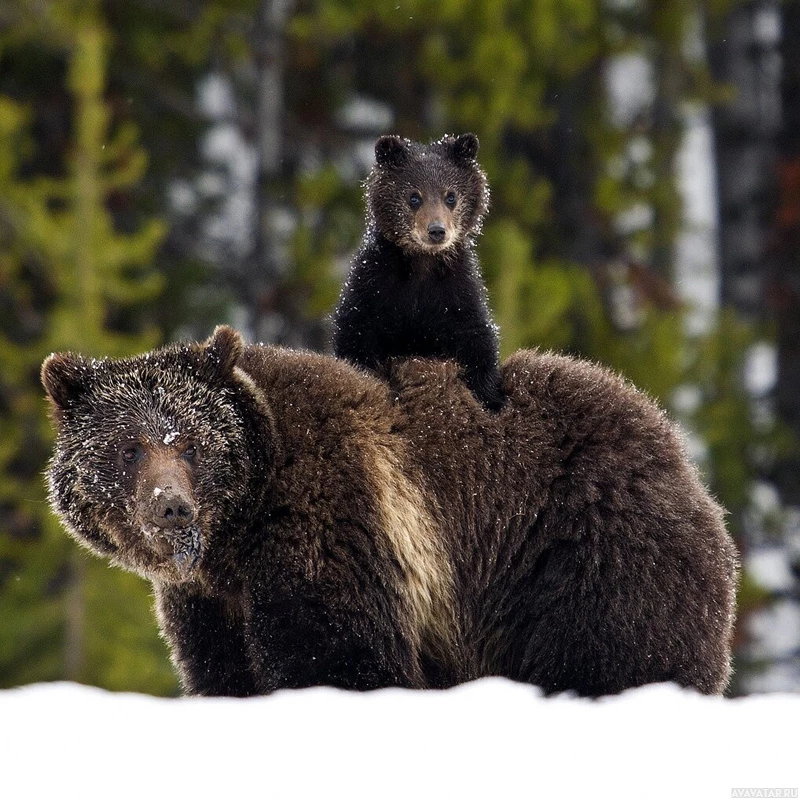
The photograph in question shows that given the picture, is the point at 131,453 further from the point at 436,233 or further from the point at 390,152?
the point at 390,152

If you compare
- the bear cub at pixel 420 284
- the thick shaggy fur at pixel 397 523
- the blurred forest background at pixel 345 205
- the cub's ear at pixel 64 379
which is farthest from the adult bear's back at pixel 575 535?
the blurred forest background at pixel 345 205

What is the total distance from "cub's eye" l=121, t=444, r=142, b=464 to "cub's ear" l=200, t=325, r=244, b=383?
0.43 meters

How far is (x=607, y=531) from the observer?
6.30m

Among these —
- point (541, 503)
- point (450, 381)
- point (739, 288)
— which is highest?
point (450, 381)

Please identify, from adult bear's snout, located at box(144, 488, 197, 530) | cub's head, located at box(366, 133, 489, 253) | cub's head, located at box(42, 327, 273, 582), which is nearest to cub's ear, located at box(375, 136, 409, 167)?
cub's head, located at box(366, 133, 489, 253)

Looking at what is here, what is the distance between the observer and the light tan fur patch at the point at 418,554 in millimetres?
6289

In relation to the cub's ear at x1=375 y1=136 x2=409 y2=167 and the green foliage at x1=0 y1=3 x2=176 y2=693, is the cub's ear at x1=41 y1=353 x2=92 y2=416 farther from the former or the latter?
the green foliage at x1=0 y1=3 x2=176 y2=693

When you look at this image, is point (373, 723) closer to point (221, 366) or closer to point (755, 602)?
point (221, 366)

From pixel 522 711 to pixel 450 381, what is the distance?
5.30 ft

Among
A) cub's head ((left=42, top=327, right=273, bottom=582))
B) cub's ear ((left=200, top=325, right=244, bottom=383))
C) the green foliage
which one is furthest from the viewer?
the green foliage

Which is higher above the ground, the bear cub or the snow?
the bear cub

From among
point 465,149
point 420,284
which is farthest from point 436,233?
point 465,149

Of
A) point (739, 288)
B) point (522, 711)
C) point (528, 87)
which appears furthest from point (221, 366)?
point (739, 288)

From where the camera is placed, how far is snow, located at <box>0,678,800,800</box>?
488 centimetres
